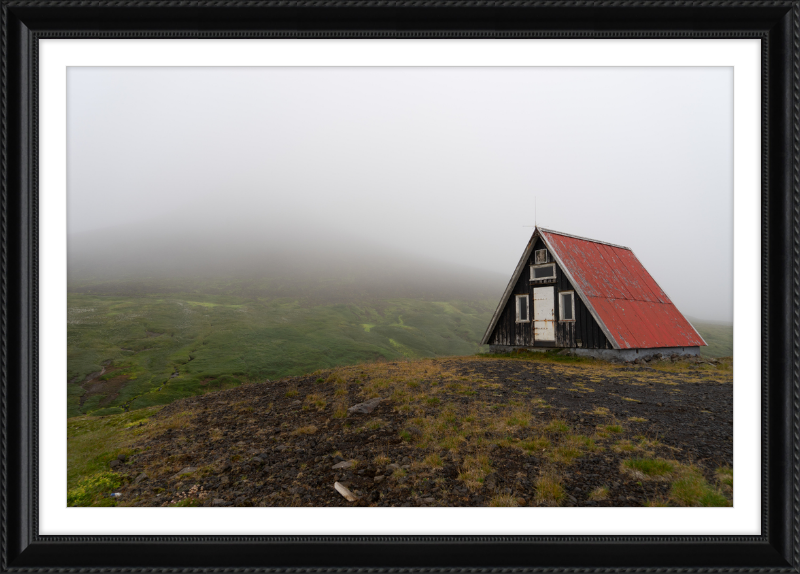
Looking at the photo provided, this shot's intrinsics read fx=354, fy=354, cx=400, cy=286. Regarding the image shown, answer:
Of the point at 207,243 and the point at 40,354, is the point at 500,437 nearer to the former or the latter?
the point at 40,354

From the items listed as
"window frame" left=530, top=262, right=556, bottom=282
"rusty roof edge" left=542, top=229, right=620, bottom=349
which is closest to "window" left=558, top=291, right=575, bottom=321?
"rusty roof edge" left=542, top=229, right=620, bottom=349

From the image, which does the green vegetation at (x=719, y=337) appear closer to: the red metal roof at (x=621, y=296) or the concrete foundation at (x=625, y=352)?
the concrete foundation at (x=625, y=352)

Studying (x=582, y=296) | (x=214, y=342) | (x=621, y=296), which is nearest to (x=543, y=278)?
(x=582, y=296)

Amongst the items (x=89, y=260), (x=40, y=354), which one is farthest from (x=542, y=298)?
(x=89, y=260)

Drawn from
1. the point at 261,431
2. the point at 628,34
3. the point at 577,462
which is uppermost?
the point at 628,34

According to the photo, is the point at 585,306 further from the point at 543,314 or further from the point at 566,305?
the point at 543,314

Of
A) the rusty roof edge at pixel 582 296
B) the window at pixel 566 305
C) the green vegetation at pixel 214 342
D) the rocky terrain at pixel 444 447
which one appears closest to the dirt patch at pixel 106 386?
the green vegetation at pixel 214 342
